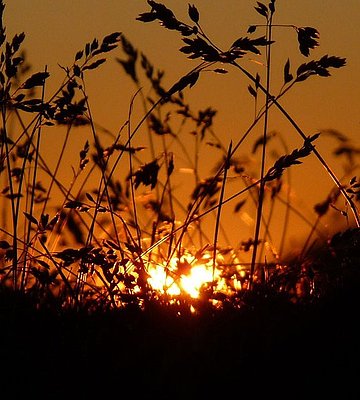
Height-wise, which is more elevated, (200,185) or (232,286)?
(200,185)

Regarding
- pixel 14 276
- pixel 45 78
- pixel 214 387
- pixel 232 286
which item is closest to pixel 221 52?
pixel 45 78

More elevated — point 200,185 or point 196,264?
point 200,185

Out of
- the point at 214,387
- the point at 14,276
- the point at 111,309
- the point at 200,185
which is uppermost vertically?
the point at 200,185

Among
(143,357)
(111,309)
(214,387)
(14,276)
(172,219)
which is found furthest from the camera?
(172,219)

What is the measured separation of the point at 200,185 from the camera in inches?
170

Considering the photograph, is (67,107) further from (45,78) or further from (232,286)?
(232,286)

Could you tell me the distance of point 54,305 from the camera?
146 inches

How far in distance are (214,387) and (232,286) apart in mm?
1260

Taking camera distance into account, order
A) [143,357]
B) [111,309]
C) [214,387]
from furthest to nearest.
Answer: [111,309] < [143,357] < [214,387]

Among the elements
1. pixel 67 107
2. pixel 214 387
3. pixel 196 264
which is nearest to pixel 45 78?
pixel 67 107

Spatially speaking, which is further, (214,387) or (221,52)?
(221,52)

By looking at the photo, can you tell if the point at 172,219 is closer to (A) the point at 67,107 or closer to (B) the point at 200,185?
(B) the point at 200,185

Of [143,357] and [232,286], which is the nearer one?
[143,357]

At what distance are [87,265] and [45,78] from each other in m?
0.74
